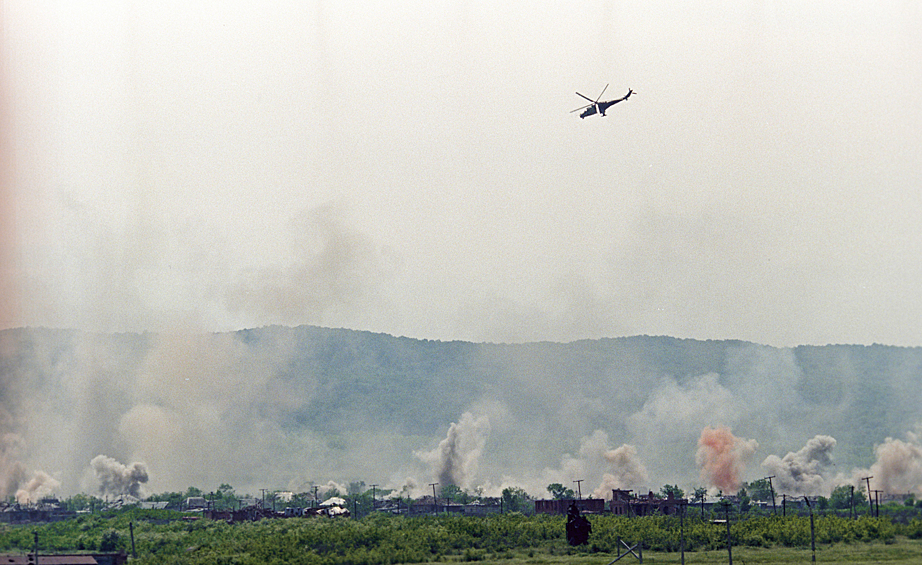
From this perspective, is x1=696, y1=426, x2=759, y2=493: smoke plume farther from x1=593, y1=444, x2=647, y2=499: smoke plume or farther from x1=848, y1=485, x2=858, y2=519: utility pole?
x1=848, y1=485, x2=858, y2=519: utility pole

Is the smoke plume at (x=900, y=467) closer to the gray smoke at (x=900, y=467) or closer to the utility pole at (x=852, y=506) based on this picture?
the gray smoke at (x=900, y=467)

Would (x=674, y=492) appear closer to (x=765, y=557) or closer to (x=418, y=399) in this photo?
(x=765, y=557)

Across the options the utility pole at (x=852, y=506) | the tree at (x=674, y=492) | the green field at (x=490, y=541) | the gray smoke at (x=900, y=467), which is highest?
the gray smoke at (x=900, y=467)

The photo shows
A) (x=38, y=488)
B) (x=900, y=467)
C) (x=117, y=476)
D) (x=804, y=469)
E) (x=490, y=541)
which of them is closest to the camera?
(x=490, y=541)

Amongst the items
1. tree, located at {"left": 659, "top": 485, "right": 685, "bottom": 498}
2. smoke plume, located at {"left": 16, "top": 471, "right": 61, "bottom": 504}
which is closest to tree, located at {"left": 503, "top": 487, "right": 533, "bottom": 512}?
tree, located at {"left": 659, "top": 485, "right": 685, "bottom": 498}

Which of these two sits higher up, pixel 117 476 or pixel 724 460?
pixel 724 460

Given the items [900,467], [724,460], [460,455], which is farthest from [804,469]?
[460,455]

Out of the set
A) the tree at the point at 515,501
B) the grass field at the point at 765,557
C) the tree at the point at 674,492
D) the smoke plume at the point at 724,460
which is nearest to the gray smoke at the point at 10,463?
the tree at the point at 515,501
